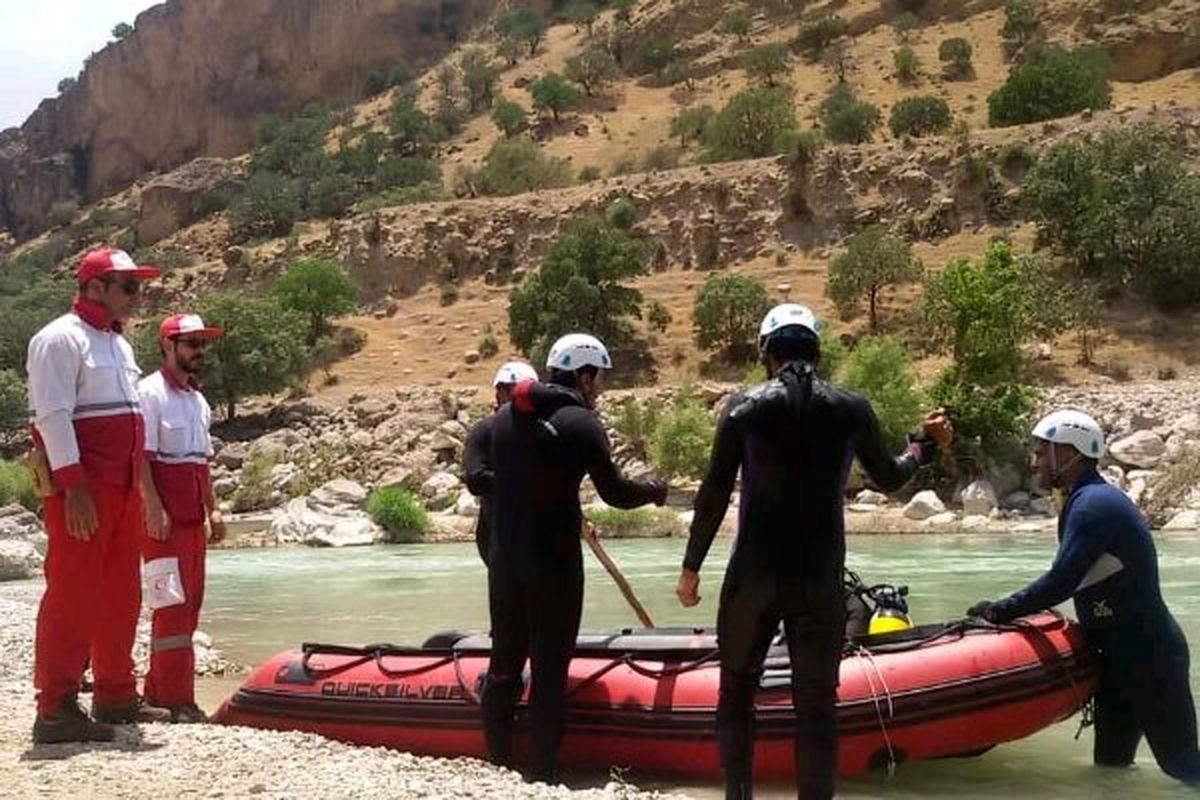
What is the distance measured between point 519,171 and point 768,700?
46.6 metres

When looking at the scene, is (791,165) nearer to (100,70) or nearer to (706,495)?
(706,495)

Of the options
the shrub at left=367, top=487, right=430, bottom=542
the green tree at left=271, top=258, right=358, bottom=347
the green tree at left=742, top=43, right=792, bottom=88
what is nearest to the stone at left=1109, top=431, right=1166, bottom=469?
the shrub at left=367, top=487, right=430, bottom=542

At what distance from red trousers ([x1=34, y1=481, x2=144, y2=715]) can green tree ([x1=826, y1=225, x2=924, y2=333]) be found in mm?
28228

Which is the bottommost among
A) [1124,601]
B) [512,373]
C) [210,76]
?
[1124,601]

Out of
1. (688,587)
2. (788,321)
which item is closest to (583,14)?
(788,321)

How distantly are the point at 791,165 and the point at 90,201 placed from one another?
58866 millimetres

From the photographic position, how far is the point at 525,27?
75750mm

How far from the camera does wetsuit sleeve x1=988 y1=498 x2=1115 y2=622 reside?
509 centimetres

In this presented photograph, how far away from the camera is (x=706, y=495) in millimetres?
4312

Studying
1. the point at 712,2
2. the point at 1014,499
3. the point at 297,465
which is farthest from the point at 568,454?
the point at 712,2

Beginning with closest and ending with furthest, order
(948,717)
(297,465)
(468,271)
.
A: 1. (948,717)
2. (297,465)
3. (468,271)

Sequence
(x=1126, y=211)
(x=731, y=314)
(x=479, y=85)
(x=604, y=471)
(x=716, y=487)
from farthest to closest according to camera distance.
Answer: (x=479, y=85) → (x=731, y=314) → (x=1126, y=211) → (x=604, y=471) → (x=716, y=487)

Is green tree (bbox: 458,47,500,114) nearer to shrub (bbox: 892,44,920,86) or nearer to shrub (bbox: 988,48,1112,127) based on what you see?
shrub (bbox: 892,44,920,86)

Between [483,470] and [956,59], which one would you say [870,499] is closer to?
[483,470]
